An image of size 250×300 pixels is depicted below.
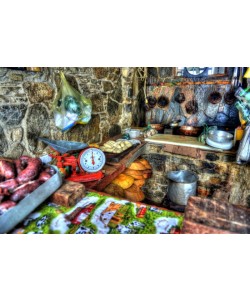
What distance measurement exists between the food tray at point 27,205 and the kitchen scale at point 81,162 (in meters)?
0.48

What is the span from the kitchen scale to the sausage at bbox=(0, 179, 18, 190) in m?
0.67

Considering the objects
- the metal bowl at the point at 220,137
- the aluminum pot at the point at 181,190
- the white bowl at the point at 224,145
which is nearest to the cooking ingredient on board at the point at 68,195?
the aluminum pot at the point at 181,190

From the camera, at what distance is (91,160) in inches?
96.0

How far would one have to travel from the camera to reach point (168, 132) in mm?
5273

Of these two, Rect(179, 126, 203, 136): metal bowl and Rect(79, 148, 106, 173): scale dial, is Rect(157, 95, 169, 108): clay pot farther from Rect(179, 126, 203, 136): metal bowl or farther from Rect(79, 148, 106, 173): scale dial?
Rect(79, 148, 106, 173): scale dial

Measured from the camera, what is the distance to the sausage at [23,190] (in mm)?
1456

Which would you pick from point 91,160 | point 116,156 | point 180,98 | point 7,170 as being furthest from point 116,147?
point 180,98

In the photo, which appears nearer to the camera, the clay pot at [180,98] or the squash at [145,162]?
the squash at [145,162]

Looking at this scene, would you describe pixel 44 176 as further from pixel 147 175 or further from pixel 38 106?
pixel 147 175

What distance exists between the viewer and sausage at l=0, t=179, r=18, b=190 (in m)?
1.55

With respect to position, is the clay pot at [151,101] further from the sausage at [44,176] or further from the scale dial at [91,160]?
the sausage at [44,176]

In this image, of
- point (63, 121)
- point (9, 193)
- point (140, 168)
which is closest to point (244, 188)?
point (140, 168)

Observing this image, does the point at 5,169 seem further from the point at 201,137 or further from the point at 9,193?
the point at 201,137

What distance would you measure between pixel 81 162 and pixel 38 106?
3.69ft
